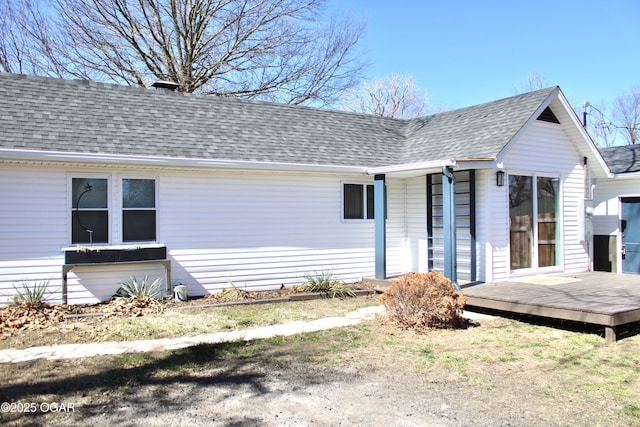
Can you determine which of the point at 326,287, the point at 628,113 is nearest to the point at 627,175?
the point at 326,287

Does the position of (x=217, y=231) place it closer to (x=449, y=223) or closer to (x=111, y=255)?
(x=111, y=255)

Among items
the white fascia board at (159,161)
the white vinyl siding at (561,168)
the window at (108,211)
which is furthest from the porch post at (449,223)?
the window at (108,211)

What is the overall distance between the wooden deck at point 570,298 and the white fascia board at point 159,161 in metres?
4.06

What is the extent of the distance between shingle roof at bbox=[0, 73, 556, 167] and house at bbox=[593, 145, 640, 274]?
3.65m

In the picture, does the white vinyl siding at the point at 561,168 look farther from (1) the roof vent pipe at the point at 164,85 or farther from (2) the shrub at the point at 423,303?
(1) the roof vent pipe at the point at 164,85

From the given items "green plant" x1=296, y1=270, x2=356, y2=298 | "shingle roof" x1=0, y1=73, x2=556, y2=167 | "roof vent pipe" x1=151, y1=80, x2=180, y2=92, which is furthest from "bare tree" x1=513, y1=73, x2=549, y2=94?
"green plant" x1=296, y1=270, x2=356, y2=298

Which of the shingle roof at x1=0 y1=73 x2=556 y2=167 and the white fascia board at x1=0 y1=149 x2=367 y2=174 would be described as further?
the shingle roof at x1=0 y1=73 x2=556 y2=167

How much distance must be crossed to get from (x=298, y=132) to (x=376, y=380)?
8.17 m

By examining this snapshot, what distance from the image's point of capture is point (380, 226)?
1105 centimetres

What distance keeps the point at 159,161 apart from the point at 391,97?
91.8 ft

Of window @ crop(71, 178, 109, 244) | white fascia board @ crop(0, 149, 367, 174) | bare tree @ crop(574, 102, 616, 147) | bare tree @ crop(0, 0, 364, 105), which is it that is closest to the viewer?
white fascia board @ crop(0, 149, 367, 174)

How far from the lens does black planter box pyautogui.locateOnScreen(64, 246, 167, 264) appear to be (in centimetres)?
878

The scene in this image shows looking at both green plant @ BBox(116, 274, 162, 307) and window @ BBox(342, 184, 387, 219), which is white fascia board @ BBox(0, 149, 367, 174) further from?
green plant @ BBox(116, 274, 162, 307)

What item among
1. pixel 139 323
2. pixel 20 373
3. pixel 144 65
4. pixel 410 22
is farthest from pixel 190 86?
pixel 20 373
